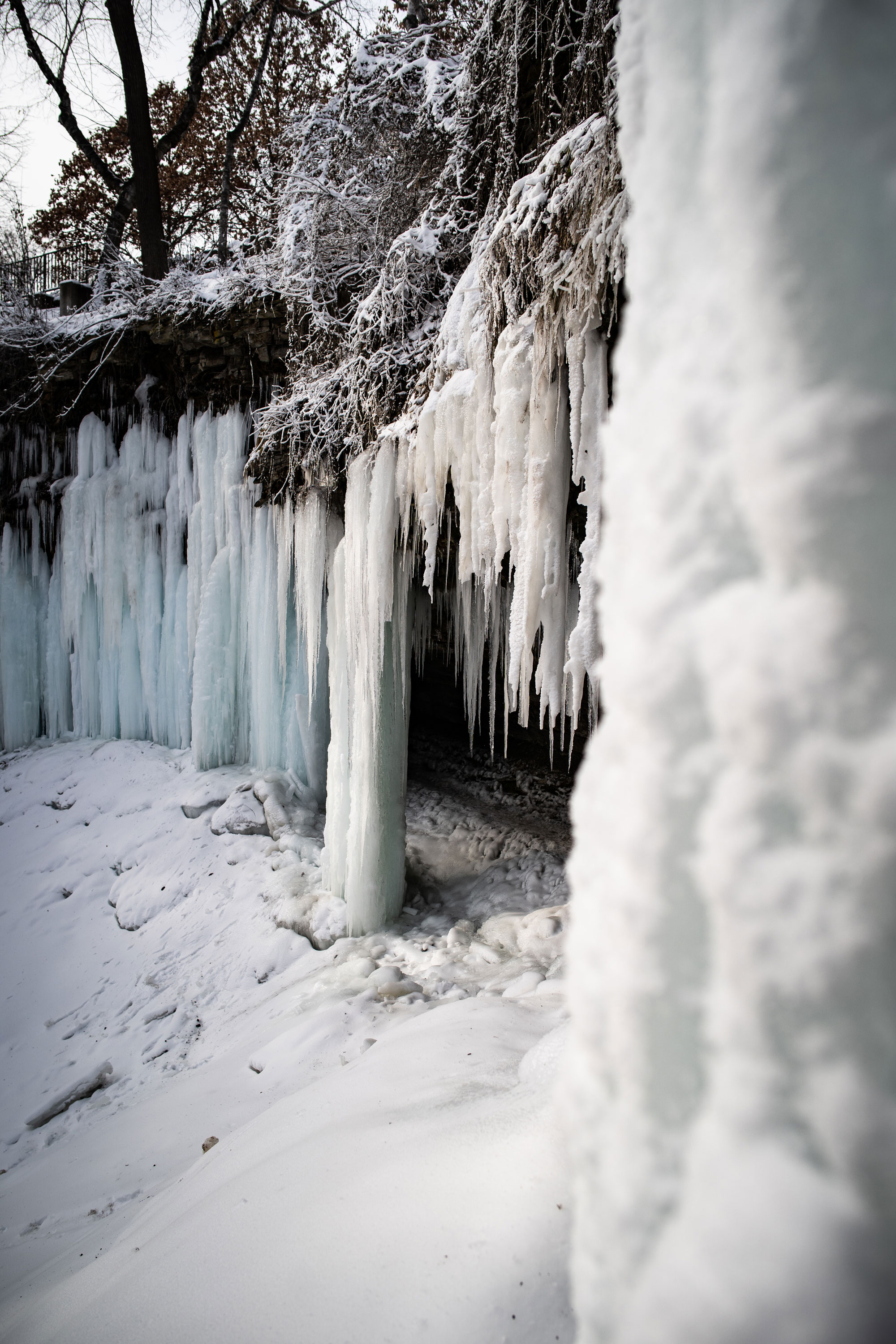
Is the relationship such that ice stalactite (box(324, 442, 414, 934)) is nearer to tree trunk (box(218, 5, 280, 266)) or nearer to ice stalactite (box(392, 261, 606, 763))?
ice stalactite (box(392, 261, 606, 763))

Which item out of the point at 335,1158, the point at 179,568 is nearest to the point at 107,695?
the point at 179,568

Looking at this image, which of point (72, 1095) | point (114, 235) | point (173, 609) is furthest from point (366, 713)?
point (114, 235)

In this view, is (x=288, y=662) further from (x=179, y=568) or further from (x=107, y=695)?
(x=107, y=695)

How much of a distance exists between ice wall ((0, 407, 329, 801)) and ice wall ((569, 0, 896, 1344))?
4129mm

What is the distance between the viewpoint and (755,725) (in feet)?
1.39

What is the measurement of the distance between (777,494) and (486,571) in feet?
7.73

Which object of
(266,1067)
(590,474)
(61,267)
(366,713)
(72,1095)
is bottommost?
(72,1095)

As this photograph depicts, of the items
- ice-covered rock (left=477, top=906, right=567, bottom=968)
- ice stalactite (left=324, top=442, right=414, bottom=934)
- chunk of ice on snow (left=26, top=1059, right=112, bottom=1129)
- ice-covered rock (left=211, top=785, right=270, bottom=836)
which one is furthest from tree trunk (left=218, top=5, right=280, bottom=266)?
chunk of ice on snow (left=26, top=1059, right=112, bottom=1129)

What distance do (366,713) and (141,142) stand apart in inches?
331

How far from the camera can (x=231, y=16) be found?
30.8 feet

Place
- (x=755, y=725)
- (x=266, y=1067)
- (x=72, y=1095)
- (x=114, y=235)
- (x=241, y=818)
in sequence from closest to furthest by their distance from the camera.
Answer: (x=755, y=725) → (x=266, y=1067) → (x=72, y=1095) → (x=241, y=818) → (x=114, y=235)

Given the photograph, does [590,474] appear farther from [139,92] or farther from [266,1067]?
[139,92]

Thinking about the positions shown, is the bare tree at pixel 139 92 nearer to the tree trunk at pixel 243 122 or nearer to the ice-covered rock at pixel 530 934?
the tree trunk at pixel 243 122

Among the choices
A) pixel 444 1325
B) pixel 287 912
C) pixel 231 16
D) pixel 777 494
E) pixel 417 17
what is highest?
pixel 231 16
